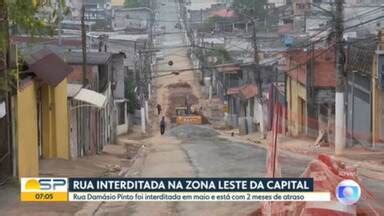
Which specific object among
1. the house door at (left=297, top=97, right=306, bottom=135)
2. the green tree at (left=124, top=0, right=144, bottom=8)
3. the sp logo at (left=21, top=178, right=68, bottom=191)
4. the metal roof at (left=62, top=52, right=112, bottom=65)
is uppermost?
the green tree at (left=124, top=0, right=144, bottom=8)

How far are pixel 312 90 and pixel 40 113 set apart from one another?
21977 millimetres

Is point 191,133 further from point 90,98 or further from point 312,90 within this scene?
point 90,98

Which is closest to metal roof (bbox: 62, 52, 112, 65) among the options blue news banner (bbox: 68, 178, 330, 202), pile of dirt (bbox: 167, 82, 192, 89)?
blue news banner (bbox: 68, 178, 330, 202)

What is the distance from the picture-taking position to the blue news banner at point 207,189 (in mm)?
9609

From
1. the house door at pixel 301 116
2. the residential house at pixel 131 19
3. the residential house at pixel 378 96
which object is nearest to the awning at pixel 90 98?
the residential house at pixel 378 96

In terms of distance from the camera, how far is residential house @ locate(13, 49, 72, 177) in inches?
647

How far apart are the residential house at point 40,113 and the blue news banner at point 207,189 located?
6.58 m

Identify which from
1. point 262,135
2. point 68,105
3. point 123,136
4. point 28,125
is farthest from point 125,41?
point 28,125

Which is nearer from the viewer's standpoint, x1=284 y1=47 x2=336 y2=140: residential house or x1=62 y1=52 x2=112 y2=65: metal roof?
x1=284 y1=47 x2=336 y2=140: residential house

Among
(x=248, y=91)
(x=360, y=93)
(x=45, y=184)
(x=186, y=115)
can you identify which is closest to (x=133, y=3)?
(x=186, y=115)

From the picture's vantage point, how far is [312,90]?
132 ft

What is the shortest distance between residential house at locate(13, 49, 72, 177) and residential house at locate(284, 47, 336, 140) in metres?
16.4

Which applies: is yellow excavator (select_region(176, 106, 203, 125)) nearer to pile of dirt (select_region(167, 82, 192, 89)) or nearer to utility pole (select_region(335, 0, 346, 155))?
pile of dirt (select_region(167, 82, 192, 89))

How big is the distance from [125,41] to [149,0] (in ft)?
183
